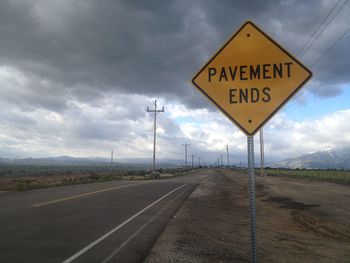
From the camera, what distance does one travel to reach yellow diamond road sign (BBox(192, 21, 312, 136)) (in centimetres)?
474

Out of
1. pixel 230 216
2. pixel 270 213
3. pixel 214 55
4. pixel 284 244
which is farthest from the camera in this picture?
pixel 270 213

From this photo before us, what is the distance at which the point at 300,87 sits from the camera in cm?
475

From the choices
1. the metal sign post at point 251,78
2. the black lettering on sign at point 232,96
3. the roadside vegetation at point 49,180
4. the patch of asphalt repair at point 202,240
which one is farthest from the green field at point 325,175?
the black lettering on sign at point 232,96

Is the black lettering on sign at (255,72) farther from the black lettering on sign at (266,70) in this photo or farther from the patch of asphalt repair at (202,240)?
→ the patch of asphalt repair at (202,240)

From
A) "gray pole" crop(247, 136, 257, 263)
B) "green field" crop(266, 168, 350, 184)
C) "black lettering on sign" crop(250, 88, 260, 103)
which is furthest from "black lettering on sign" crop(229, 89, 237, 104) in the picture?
"green field" crop(266, 168, 350, 184)

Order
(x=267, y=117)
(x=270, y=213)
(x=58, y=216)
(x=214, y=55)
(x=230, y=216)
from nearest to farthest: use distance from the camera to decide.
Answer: (x=267, y=117), (x=214, y=55), (x=58, y=216), (x=230, y=216), (x=270, y=213)

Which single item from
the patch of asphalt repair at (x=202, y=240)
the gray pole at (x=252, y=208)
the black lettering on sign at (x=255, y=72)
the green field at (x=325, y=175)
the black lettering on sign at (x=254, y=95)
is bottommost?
the patch of asphalt repair at (x=202, y=240)

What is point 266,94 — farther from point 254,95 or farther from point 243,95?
point 243,95

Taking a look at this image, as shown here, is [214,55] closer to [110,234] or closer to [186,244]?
[186,244]

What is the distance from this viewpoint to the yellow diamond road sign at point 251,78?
15.6 feet

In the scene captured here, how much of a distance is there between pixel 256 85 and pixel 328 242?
21.1 ft

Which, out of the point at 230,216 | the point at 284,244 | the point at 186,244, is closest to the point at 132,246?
the point at 186,244

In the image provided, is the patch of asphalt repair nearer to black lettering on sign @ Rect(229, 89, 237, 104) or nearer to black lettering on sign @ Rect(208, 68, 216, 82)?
black lettering on sign @ Rect(229, 89, 237, 104)

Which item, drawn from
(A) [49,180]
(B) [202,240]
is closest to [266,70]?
(B) [202,240]
